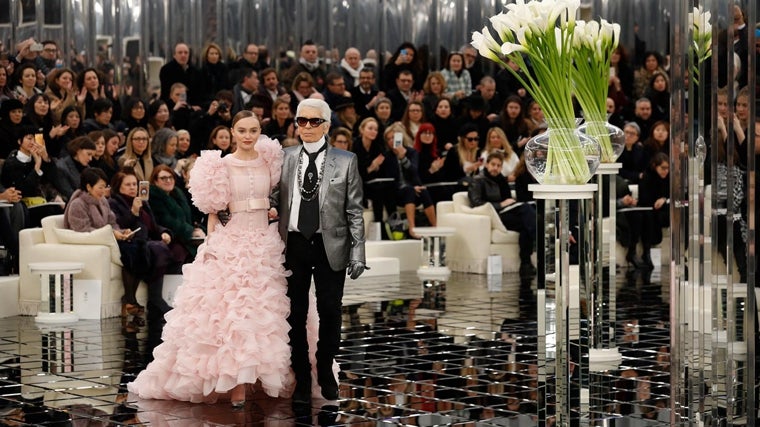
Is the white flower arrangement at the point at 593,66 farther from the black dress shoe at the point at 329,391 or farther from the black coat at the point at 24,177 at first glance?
the black coat at the point at 24,177

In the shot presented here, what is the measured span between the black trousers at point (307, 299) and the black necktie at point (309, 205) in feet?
0.14

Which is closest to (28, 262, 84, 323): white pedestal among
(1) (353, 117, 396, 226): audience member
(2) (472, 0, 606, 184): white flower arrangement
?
(1) (353, 117, 396, 226): audience member

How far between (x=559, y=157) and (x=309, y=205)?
1486mm

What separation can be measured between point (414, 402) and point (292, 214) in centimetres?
106

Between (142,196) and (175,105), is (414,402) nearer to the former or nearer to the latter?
(142,196)

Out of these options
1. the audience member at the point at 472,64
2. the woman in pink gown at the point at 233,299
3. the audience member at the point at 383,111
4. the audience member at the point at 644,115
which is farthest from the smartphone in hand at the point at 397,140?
the woman in pink gown at the point at 233,299

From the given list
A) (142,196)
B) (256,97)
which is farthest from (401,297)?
(256,97)

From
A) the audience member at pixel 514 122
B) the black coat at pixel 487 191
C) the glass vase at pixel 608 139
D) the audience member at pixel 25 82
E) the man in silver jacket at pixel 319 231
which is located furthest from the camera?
the audience member at pixel 514 122

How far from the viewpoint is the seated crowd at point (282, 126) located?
11109 millimetres

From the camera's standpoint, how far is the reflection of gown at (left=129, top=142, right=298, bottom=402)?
21.5 ft

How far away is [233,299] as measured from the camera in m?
6.59

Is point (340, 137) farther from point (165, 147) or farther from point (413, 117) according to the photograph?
point (413, 117)

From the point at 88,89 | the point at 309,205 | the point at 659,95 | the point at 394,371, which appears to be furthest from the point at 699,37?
the point at 659,95

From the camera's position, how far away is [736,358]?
4.96 metres
